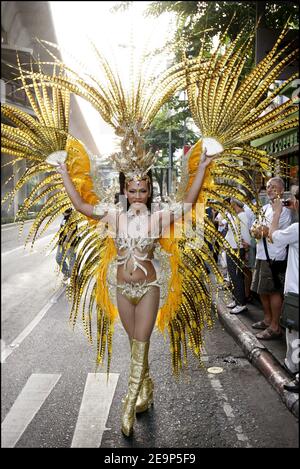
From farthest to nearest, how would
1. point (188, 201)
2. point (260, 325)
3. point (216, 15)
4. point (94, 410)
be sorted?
point (260, 325)
point (94, 410)
point (188, 201)
point (216, 15)

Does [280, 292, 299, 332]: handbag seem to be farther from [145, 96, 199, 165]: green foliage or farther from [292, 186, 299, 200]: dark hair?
[145, 96, 199, 165]: green foliage

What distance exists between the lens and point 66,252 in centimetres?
222

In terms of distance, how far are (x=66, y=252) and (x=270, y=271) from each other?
101 centimetres

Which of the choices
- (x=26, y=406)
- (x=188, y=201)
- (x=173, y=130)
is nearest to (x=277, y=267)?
(x=188, y=201)

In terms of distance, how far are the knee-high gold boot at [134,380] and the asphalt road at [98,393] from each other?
0.21ft

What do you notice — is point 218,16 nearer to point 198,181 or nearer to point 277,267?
point 198,181

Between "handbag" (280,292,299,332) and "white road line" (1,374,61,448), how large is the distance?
1013mm

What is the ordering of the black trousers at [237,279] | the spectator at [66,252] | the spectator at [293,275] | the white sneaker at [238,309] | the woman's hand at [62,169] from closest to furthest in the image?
1. the spectator at [293,275]
2. the woman's hand at [62,169]
3. the spectator at [66,252]
4. the black trousers at [237,279]
5. the white sneaker at [238,309]

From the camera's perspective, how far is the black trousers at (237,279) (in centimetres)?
238

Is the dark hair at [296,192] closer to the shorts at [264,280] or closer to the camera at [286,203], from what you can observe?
the camera at [286,203]

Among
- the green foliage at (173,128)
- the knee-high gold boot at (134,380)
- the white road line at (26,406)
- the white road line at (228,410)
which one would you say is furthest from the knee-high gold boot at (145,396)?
the green foliage at (173,128)

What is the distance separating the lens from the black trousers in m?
2.38
